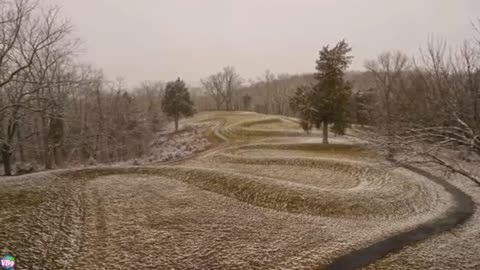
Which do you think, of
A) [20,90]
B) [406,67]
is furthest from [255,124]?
[20,90]

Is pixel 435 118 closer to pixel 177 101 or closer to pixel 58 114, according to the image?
pixel 58 114

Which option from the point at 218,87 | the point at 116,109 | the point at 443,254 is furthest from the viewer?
the point at 218,87

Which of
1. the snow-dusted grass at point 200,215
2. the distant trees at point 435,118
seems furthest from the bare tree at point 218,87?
the snow-dusted grass at point 200,215

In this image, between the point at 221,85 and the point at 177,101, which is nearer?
the point at 177,101

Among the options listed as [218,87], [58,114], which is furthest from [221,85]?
[58,114]

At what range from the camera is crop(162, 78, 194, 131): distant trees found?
191 ft

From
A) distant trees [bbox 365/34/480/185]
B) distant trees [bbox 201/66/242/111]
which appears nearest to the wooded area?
distant trees [bbox 365/34/480/185]

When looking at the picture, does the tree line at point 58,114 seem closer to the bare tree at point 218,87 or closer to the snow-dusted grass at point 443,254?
the snow-dusted grass at point 443,254

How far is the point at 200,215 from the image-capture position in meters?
13.5

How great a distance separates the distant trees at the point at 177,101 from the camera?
58156 mm

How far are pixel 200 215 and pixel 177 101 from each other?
154 feet

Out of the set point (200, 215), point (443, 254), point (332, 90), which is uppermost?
point (332, 90)

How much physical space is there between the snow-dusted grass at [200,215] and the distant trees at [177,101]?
1507 inches

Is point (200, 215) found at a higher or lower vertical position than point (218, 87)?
lower
